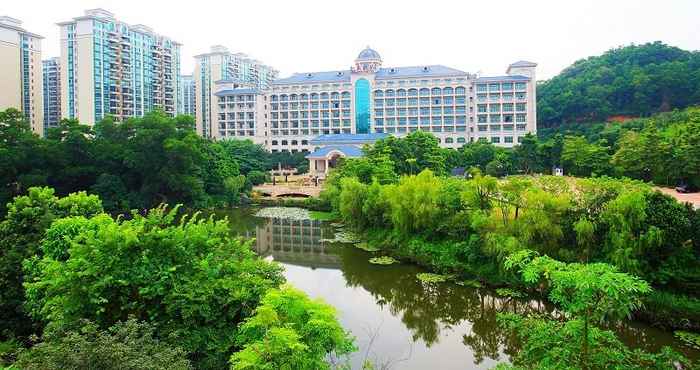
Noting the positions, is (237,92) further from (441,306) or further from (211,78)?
(441,306)

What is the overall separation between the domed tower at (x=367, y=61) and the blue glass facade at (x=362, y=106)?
1183 mm

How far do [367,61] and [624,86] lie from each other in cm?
2436

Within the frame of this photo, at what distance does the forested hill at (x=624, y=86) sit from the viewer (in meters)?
46.0

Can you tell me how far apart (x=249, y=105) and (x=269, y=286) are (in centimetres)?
5166

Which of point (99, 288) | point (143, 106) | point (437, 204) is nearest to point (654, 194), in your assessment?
point (437, 204)

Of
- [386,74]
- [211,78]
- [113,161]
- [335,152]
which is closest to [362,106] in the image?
[386,74]

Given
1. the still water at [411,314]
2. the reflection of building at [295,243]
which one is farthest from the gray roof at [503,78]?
the still water at [411,314]

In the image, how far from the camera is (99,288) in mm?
7328

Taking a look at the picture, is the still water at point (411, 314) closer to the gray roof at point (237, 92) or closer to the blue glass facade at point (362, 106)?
the blue glass facade at point (362, 106)

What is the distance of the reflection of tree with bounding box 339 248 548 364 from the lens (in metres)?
11.1

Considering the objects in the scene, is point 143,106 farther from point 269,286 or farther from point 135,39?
point 269,286

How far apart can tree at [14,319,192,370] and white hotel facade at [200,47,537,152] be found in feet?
148

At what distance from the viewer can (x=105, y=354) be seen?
18.2 ft

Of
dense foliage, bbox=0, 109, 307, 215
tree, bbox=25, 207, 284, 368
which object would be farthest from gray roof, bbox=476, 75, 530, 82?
tree, bbox=25, 207, 284, 368
